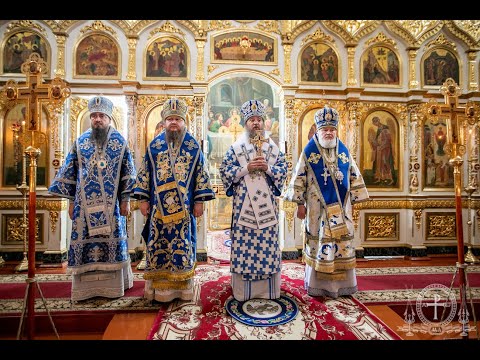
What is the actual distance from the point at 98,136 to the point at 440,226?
7.72 metres

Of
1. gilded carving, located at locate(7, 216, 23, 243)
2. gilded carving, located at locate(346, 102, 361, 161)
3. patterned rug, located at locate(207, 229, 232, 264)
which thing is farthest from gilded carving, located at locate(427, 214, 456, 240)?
gilded carving, located at locate(7, 216, 23, 243)

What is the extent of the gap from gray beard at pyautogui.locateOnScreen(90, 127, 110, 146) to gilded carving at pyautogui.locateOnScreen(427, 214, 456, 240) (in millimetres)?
7305

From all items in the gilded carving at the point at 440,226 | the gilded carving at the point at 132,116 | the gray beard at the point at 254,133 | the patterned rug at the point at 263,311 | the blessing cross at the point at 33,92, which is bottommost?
the patterned rug at the point at 263,311

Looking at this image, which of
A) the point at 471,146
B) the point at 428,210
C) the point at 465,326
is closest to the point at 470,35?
the point at 471,146

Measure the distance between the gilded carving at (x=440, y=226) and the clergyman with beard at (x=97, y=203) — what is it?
6906 mm

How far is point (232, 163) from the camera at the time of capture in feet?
12.8

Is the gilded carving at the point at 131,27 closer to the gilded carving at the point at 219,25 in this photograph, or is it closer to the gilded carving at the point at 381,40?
the gilded carving at the point at 219,25

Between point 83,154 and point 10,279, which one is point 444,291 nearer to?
point 83,154

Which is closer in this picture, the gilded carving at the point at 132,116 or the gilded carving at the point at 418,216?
the gilded carving at the point at 132,116

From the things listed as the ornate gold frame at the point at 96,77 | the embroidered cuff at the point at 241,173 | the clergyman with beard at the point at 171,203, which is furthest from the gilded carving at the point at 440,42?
the ornate gold frame at the point at 96,77

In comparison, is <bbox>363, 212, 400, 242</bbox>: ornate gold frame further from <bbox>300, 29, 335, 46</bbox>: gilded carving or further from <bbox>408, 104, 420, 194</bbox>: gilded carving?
<bbox>300, 29, 335, 46</bbox>: gilded carving

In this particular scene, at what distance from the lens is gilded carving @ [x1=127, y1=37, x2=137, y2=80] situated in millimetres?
6289

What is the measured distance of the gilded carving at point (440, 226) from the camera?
22.6 ft

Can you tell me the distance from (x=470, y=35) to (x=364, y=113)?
3.29 metres
